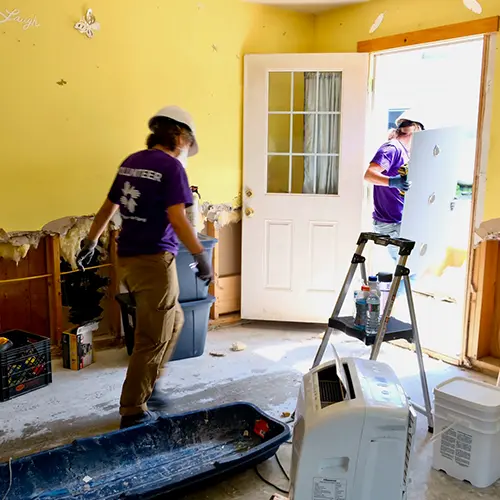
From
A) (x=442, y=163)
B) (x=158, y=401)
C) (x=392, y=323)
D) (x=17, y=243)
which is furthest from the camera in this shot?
(x=442, y=163)

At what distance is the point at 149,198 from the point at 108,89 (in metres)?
1.45

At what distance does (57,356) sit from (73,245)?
714mm

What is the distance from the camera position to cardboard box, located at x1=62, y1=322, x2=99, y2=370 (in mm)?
3359

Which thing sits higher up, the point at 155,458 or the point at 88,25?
the point at 88,25

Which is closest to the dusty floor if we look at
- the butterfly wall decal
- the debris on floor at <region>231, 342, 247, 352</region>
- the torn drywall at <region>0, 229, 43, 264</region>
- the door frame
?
the debris on floor at <region>231, 342, 247, 352</region>

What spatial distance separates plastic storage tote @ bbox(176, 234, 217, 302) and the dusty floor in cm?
41

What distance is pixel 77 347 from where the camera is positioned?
336 cm

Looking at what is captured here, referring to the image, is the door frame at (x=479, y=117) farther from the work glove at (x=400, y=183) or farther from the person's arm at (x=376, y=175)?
the person's arm at (x=376, y=175)

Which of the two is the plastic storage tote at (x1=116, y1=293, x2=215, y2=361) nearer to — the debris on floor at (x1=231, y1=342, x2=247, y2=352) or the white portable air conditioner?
the debris on floor at (x1=231, y1=342, x2=247, y2=352)

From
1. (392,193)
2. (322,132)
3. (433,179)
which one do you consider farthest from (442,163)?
(322,132)

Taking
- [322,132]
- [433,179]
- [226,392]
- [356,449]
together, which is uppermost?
[322,132]

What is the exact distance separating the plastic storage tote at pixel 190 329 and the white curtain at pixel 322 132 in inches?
49.5

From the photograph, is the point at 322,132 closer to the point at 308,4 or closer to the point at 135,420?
the point at 308,4

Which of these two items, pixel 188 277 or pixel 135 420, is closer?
pixel 135 420
